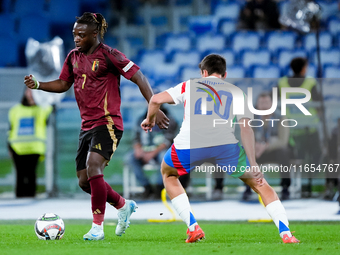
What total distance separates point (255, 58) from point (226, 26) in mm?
1272

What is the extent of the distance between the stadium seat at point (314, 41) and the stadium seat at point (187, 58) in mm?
2682

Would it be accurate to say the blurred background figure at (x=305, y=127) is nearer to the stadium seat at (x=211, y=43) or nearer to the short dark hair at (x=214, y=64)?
the stadium seat at (x=211, y=43)

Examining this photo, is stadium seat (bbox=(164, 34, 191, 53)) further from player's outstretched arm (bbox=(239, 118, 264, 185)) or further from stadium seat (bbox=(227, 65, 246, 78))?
player's outstretched arm (bbox=(239, 118, 264, 185))

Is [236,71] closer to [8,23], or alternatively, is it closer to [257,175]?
[8,23]

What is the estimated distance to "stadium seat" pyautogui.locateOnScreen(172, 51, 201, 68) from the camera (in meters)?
14.4

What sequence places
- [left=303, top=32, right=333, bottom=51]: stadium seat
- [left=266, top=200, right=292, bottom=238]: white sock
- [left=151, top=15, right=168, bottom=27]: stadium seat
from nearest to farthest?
[left=266, top=200, right=292, bottom=238]: white sock → [left=303, top=32, right=333, bottom=51]: stadium seat → [left=151, top=15, right=168, bottom=27]: stadium seat

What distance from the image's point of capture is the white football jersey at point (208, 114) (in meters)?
4.77

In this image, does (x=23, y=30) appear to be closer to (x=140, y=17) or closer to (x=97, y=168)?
(x=140, y=17)

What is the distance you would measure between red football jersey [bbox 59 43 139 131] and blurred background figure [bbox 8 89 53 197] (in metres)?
5.20

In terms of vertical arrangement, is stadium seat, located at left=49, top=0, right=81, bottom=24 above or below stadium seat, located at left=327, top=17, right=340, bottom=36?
above

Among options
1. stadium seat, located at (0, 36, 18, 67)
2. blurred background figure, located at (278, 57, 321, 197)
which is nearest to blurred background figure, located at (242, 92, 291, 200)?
blurred background figure, located at (278, 57, 321, 197)

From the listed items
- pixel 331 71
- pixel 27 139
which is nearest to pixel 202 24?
pixel 331 71

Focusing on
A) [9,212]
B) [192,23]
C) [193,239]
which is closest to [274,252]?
[193,239]

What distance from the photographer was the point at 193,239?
4.79m
